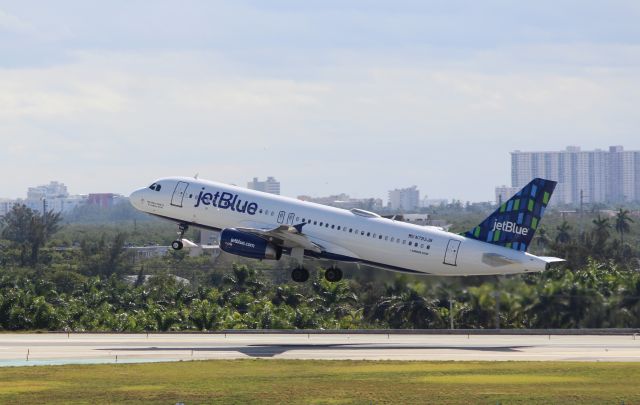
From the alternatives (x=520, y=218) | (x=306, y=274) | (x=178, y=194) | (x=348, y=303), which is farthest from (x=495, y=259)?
(x=348, y=303)

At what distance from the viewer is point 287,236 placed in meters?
82.2

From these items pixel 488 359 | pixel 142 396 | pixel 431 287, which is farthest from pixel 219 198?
pixel 142 396

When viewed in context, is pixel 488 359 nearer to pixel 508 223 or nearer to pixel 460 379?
pixel 460 379

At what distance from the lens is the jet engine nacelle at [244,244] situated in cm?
8212

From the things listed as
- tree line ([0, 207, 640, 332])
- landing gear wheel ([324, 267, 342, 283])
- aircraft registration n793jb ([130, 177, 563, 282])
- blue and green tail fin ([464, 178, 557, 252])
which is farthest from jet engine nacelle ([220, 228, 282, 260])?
blue and green tail fin ([464, 178, 557, 252])

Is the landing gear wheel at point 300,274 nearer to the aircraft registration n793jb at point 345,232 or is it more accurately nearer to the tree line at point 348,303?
the aircraft registration n793jb at point 345,232

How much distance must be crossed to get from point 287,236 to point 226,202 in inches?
228

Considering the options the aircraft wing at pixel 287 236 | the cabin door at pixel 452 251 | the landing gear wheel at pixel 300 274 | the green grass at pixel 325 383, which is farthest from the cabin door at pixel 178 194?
the green grass at pixel 325 383

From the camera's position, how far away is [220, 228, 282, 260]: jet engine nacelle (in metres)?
82.1

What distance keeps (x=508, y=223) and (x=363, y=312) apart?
3409 centimetres

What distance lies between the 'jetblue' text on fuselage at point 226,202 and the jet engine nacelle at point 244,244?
2.71 meters

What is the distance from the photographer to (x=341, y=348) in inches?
2916

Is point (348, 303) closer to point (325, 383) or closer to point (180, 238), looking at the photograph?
point (180, 238)

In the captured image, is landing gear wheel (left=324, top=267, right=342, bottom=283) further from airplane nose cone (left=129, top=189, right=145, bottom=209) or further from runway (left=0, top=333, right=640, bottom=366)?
airplane nose cone (left=129, top=189, right=145, bottom=209)
